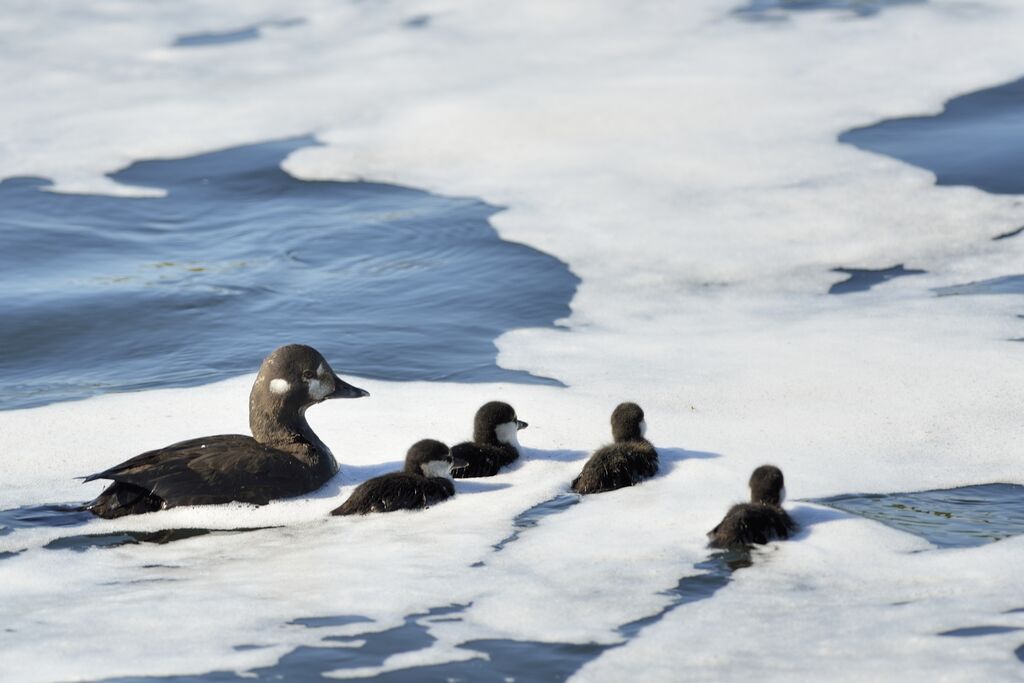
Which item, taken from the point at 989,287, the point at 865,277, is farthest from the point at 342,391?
the point at 989,287

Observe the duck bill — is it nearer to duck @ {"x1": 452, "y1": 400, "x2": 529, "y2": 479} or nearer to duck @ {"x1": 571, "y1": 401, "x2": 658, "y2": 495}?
duck @ {"x1": 452, "y1": 400, "x2": 529, "y2": 479}

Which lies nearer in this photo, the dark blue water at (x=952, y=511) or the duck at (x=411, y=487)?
the dark blue water at (x=952, y=511)

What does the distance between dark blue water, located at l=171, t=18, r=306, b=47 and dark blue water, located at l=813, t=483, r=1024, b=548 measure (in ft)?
37.8

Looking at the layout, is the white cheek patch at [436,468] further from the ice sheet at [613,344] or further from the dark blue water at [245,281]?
the dark blue water at [245,281]

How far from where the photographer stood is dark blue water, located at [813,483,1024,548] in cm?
557

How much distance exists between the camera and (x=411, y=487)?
19.7 ft

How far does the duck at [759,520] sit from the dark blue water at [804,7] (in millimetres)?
10234

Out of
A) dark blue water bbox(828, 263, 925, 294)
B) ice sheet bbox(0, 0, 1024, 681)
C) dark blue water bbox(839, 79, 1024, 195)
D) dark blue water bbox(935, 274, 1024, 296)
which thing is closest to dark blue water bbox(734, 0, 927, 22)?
ice sheet bbox(0, 0, 1024, 681)

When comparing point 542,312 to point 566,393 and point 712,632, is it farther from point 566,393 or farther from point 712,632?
point 712,632

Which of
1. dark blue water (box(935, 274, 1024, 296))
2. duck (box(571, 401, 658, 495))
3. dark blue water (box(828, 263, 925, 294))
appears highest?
dark blue water (box(828, 263, 925, 294))

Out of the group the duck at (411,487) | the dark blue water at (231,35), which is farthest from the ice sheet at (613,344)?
the dark blue water at (231,35)

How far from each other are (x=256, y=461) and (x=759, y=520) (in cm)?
210

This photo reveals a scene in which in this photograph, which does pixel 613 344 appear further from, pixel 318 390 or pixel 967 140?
pixel 967 140

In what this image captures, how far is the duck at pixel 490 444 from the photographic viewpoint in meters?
6.44
